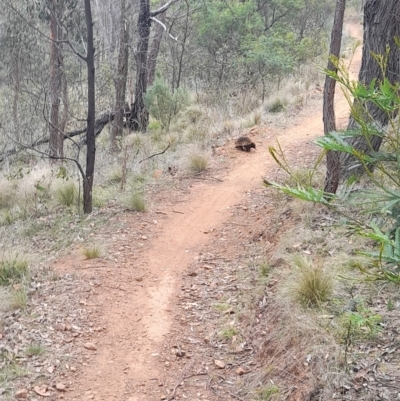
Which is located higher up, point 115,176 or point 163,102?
point 163,102

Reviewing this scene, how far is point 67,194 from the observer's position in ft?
25.9

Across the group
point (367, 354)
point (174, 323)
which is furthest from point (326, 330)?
point (174, 323)

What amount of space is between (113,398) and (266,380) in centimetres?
111

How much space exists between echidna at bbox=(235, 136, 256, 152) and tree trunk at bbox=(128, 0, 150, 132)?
4.01m

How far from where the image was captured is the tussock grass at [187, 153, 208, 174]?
334 inches

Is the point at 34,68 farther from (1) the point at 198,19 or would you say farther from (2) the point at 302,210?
(2) the point at 302,210

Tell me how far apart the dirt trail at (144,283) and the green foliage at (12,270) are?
46 centimetres

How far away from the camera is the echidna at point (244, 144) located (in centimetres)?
929

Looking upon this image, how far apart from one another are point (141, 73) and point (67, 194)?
5985 mm

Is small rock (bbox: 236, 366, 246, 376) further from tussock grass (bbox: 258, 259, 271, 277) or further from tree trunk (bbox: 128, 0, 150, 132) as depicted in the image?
tree trunk (bbox: 128, 0, 150, 132)

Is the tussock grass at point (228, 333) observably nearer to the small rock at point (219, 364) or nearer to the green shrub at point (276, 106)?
the small rock at point (219, 364)

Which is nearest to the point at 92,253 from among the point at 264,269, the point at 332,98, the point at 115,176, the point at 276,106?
the point at 264,269

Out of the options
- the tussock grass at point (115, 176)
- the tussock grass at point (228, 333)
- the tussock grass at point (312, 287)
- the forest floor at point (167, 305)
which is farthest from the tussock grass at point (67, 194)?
the tussock grass at point (312, 287)

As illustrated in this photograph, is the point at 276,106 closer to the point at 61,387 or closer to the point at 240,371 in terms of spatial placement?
the point at 240,371
